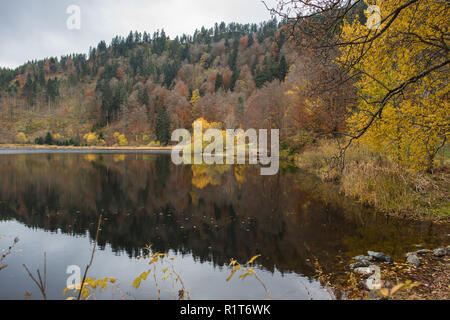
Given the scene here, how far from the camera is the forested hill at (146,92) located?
69375mm

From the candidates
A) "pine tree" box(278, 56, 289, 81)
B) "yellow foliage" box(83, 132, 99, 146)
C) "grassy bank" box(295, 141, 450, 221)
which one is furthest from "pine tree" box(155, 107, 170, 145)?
"grassy bank" box(295, 141, 450, 221)

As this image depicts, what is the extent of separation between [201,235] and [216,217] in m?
2.24

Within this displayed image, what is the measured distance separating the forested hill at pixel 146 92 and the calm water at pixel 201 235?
825 inches

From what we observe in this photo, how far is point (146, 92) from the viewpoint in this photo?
295 feet

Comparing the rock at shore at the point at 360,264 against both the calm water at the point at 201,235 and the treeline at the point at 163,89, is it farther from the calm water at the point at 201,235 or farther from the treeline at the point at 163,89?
the treeline at the point at 163,89

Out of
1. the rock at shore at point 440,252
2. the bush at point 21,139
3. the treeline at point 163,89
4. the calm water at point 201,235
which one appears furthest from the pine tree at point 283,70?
the bush at point 21,139

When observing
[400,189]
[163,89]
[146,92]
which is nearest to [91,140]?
[146,92]

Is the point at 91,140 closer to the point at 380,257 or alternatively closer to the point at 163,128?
the point at 163,128

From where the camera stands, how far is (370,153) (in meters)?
15.1

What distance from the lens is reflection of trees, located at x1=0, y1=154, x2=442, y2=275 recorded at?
25.7ft

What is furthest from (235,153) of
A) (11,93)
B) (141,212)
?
(11,93)

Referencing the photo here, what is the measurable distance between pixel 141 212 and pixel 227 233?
185 inches
